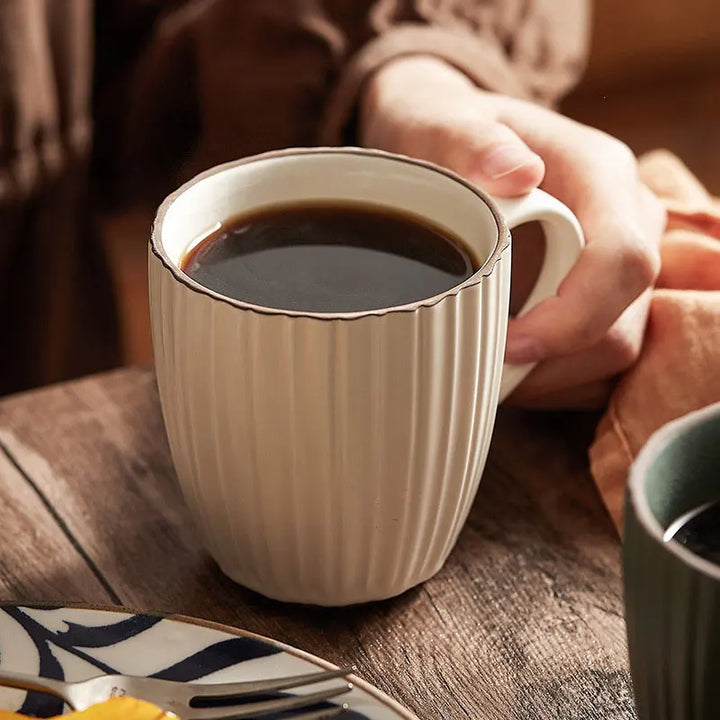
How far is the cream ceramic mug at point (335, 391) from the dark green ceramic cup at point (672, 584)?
9 centimetres

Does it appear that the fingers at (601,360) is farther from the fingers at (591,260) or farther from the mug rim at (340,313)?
the mug rim at (340,313)

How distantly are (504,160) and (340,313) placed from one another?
0.13 metres

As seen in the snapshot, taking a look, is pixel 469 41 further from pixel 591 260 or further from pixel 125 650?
pixel 125 650

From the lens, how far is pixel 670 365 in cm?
51

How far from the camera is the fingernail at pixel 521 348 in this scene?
481 mm

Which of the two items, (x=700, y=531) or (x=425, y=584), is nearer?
(x=700, y=531)

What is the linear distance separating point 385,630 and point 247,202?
191mm

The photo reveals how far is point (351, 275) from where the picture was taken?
429mm

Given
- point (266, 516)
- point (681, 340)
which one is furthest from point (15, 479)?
point (681, 340)

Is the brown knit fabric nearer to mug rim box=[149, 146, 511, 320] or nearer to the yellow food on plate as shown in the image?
mug rim box=[149, 146, 511, 320]

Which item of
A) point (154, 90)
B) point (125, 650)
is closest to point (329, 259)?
point (125, 650)

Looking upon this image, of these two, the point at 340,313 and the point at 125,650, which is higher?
the point at 340,313

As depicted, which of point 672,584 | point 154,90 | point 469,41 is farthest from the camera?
point 154,90

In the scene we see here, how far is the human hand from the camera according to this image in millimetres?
484
